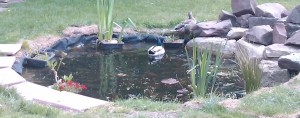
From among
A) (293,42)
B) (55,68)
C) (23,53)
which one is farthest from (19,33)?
(293,42)

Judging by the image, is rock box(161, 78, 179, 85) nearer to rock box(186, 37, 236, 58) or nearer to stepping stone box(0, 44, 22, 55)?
rock box(186, 37, 236, 58)

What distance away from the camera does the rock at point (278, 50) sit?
8930mm

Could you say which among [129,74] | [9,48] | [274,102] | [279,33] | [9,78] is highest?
[274,102]

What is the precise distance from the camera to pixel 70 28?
431 inches

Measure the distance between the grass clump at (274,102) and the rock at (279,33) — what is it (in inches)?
135

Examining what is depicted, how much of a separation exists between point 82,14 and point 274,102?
6.81 meters

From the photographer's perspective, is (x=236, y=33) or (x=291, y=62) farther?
(x=236, y=33)

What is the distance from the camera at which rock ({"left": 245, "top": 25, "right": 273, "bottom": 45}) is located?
9891 mm

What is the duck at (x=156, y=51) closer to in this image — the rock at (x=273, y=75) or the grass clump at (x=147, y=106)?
the rock at (x=273, y=75)

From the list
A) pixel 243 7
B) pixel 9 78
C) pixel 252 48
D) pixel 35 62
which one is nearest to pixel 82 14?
pixel 243 7

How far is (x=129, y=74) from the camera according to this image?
874 centimetres

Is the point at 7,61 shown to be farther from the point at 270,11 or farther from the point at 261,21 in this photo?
the point at 270,11

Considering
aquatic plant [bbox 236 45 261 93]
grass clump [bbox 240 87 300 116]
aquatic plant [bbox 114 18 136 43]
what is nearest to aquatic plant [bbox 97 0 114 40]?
aquatic plant [bbox 114 18 136 43]

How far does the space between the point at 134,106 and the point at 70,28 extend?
5.38 metres
